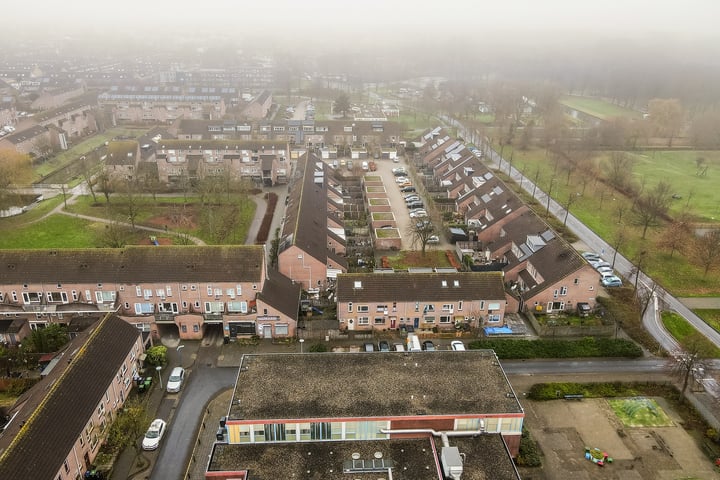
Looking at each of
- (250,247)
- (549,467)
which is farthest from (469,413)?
(250,247)

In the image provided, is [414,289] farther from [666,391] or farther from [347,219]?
[347,219]

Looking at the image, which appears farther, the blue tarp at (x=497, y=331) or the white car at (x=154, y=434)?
the blue tarp at (x=497, y=331)

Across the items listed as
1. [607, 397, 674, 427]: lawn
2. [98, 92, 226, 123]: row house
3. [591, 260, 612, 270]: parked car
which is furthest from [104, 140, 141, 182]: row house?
[607, 397, 674, 427]: lawn

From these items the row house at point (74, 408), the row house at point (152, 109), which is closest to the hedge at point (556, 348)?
the row house at point (74, 408)

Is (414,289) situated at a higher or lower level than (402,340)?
higher

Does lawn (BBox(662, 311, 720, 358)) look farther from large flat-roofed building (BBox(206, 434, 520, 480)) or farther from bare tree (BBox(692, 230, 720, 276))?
large flat-roofed building (BBox(206, 434, 520, 480))

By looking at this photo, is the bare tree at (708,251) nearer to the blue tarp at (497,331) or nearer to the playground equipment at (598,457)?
the blue tarp at (497,331)

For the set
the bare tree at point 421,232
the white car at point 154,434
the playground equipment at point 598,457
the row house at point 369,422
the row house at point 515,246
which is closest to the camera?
the row house at point 369,422
